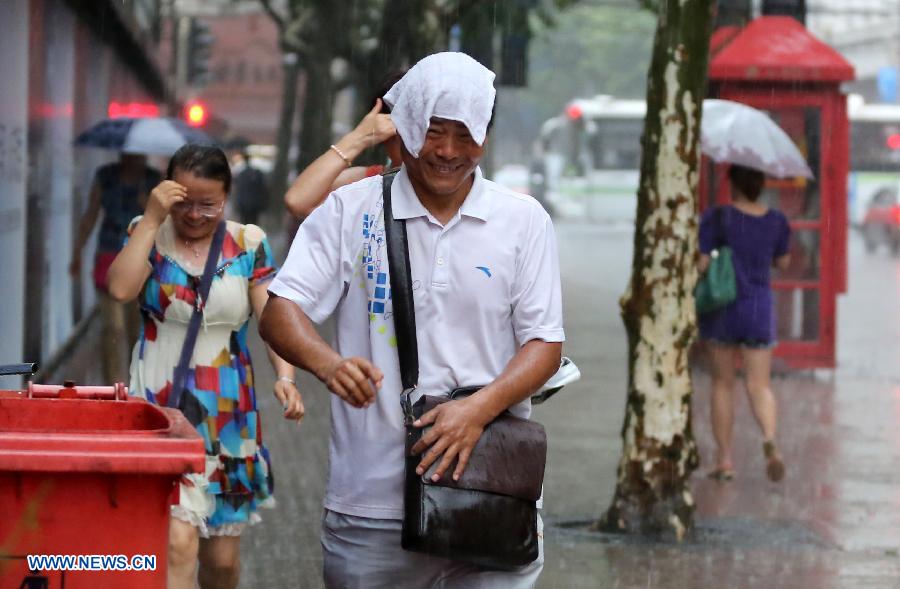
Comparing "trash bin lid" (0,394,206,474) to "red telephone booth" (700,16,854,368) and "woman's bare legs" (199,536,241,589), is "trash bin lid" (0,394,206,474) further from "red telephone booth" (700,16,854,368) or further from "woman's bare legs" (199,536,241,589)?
"red telephone booth" (700,16,854,368)

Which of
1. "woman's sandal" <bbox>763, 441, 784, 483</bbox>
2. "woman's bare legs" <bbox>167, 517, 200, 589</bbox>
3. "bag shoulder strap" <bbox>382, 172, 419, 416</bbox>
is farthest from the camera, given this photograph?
"woman's sandal" <bbox>763, 441, 784, 483</bbox>

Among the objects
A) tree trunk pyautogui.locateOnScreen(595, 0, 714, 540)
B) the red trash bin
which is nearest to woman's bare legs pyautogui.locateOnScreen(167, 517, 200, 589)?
the red trash bin

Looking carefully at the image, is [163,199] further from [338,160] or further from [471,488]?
[471,488]

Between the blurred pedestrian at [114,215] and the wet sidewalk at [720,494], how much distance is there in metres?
1.01

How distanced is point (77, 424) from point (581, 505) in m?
4.65

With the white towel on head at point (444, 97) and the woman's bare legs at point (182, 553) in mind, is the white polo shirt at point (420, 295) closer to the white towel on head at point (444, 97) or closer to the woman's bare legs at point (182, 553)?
the white towel on head at point (444, 97)

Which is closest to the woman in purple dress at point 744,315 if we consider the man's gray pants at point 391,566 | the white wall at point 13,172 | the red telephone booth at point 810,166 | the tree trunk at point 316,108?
the white wall at point 13,172

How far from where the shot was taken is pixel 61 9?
13.6 m

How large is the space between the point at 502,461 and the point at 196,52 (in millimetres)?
26017

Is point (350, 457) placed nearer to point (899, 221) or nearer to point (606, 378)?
point (606, 378)

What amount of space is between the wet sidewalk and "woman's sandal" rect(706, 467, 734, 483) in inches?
2.7

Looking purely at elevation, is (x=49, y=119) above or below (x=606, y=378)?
above

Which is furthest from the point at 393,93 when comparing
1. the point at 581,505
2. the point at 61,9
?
the point at 61,9

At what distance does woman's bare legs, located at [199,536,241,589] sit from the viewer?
5.11 metres
